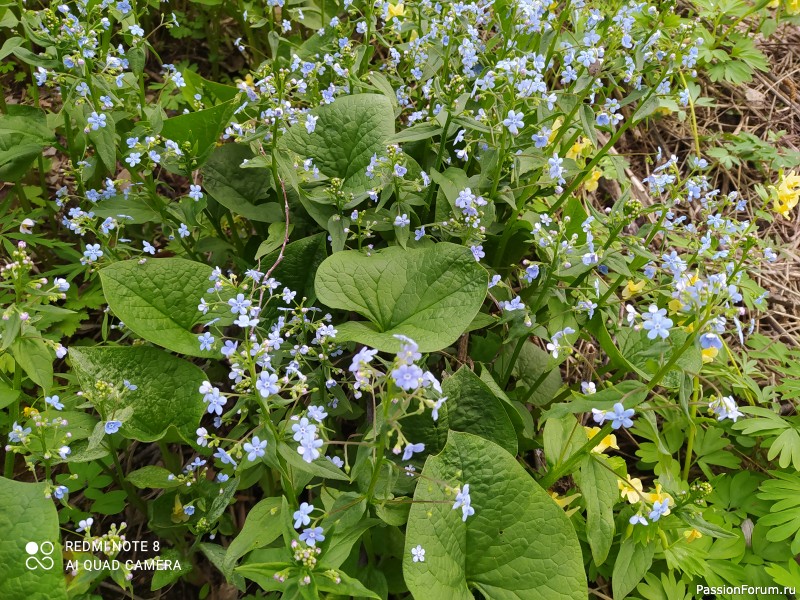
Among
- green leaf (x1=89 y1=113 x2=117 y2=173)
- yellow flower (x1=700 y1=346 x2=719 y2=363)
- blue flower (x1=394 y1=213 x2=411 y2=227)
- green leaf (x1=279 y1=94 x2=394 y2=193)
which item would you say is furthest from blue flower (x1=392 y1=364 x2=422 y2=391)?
yellow flower (x1=700 y1=346 x2=719 y2=363)

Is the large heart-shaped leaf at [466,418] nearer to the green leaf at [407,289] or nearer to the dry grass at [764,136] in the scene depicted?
the green leaf at [407,289]

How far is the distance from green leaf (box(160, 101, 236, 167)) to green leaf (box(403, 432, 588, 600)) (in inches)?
54.8

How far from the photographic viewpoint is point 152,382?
226 cm

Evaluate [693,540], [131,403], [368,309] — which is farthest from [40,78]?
[693,540]

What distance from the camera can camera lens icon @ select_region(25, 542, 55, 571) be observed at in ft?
6.01

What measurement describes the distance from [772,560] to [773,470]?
32 cm

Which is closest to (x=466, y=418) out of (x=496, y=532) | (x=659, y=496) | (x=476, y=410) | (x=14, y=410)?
(x=476, y=410)

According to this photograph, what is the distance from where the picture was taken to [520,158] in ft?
7.84

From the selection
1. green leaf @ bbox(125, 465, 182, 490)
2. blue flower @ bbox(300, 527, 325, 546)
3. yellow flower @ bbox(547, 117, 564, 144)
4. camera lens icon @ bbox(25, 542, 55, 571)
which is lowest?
green leaf @ bbox(125, 465, 182, 490)

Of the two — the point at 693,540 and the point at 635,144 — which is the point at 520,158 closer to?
the point at 693,540

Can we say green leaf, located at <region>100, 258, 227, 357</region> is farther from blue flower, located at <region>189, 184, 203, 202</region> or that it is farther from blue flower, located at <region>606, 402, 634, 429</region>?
blue flower, located at <region>606, 402, 634, 429</region>

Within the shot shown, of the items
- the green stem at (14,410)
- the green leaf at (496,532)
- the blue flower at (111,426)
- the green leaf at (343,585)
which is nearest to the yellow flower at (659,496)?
the green leaf at (496,532)

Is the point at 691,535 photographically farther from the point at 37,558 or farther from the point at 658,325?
the point at 37,558

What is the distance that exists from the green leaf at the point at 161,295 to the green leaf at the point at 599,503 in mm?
1279
